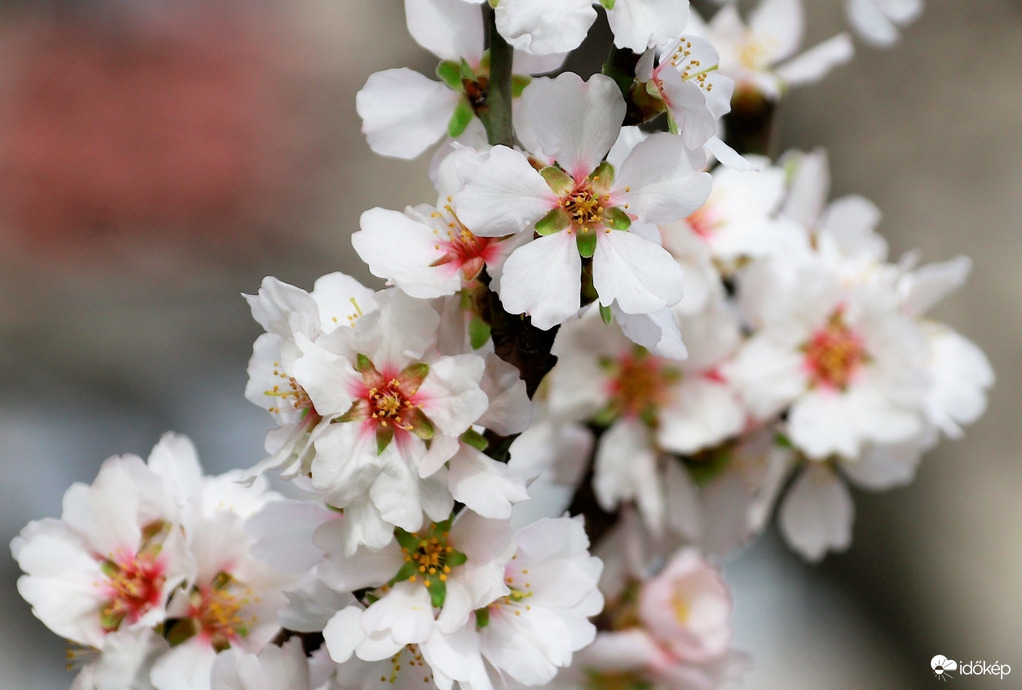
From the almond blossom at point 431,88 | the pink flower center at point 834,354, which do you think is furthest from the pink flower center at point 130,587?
the pink flower center at point 834,354

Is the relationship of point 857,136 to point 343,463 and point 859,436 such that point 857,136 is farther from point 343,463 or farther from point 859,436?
point 343,463

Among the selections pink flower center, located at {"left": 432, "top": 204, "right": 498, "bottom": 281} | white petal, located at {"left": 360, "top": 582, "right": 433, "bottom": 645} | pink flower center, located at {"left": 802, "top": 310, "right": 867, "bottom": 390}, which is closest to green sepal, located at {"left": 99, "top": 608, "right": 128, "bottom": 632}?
white petal, located at {"left": 360, "top": 582, "right": 433, "bottom": 645}

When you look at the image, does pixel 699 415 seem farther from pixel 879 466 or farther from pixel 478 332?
pixel 478 332

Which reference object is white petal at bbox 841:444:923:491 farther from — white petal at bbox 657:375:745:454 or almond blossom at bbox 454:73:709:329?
almond blossom at bbox 454:73:709:329

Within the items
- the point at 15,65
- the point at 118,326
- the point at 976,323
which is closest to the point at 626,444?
the point at 976,323

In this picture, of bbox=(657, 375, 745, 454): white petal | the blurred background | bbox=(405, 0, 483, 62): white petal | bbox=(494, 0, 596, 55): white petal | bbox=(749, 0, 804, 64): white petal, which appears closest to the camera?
bbox=(494, 0, 596, 55): white petal
